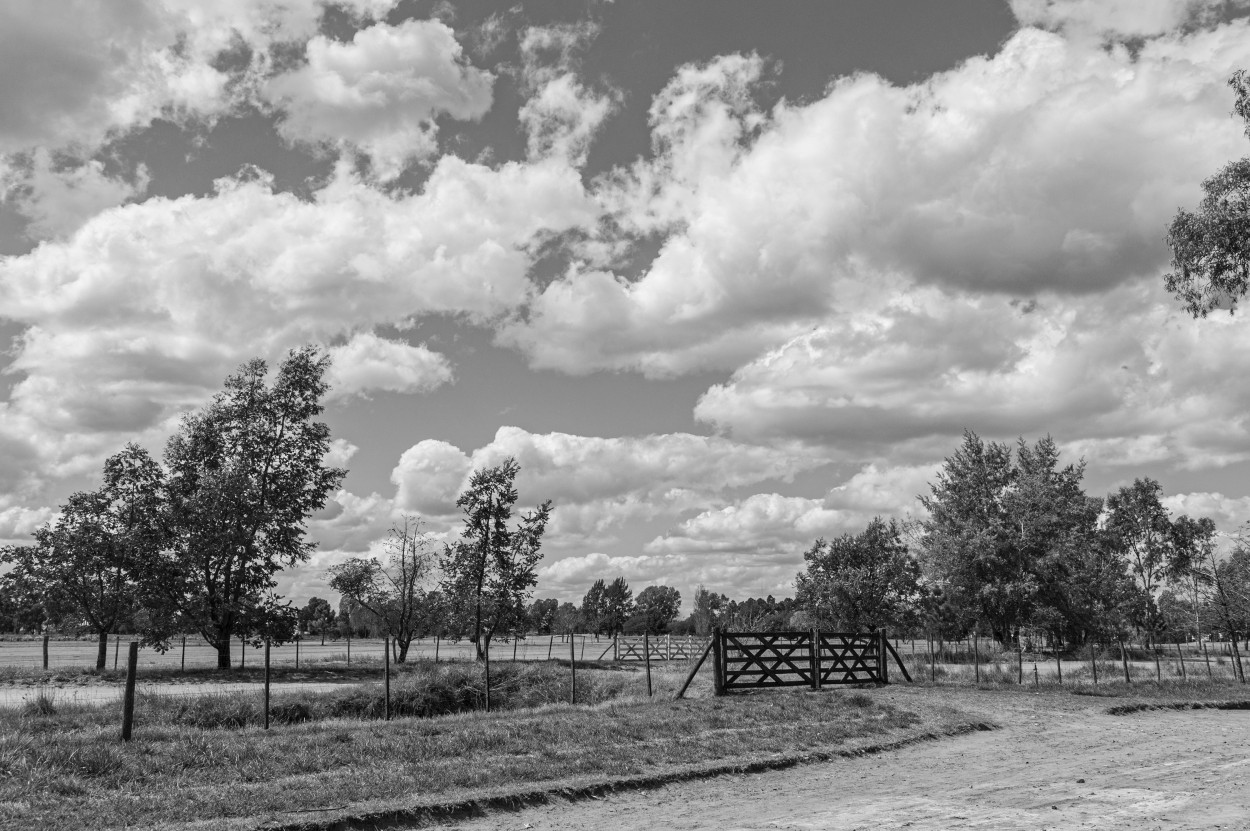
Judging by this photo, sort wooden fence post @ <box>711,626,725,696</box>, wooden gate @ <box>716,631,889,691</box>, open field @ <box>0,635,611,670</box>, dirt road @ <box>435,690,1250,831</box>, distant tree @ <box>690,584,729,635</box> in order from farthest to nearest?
distant tree @ <box>690,584,729,635</box> → open field @ <box>0,635,611,670</box> → wooden gate @ <box>716,631,889,691</box> → wooden fence post @ <box>711,626,725,696</box> → dirt road @ <box>435,690,1250,831</box>

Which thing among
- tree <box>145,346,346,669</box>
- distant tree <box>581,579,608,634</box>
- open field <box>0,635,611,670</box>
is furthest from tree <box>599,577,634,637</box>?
tree <box>145,346,346,669</box>

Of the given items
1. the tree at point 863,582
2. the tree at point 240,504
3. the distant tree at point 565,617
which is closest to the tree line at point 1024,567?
the tree at point 863,582

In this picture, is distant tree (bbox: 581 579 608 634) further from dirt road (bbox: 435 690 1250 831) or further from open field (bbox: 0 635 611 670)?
dirt road (bbox: 435 690 1250 831)

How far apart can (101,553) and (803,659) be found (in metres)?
27.9

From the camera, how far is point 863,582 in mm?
48219

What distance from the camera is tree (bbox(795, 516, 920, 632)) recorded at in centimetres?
4853

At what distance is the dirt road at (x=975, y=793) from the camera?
1006 cm

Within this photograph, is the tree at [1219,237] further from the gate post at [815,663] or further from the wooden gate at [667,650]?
the wooden gate at [667,650]

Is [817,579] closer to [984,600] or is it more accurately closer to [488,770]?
[984,600]

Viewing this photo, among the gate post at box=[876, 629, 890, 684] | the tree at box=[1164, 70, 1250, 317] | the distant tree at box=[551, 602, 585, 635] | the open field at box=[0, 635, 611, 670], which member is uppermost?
the tree at box=[1164, 70, 1250, 317]

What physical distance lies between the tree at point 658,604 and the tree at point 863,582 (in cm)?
10688

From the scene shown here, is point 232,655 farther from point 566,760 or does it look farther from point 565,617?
point 565,617

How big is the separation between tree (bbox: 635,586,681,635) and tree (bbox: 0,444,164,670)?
406 feet

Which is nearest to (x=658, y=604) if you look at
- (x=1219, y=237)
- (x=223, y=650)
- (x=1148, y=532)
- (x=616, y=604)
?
(x=616, y=604)
